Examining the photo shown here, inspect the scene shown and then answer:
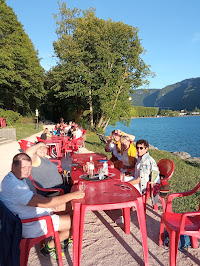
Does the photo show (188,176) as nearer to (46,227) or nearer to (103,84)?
(46,227)

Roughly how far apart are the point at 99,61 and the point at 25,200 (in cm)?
2131

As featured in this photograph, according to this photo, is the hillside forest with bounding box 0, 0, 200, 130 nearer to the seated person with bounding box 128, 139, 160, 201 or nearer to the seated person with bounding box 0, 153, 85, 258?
the seated person with bounding box 128, 139, 160, 201

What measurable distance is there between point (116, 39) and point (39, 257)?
72.6 ft

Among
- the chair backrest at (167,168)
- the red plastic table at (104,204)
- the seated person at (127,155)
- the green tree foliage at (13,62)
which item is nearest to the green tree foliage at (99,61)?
the green tree foliage at (13,62)

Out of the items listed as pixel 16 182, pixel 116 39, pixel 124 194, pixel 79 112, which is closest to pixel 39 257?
pixel 16 182

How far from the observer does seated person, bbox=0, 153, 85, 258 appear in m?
2.13

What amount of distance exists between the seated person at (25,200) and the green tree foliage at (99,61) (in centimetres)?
1947

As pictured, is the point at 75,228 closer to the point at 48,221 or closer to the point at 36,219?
the point at 48,221

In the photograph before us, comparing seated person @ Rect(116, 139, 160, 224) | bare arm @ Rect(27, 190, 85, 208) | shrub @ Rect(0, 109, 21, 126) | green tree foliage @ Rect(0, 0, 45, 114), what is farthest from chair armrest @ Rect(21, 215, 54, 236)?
shrub @ Rect(0, 109, 21, 126)

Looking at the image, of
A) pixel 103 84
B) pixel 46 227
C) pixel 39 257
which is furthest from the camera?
pixel 103 84

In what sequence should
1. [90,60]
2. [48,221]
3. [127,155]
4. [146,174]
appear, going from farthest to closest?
1. [90,60]
2. [127,155]
3. [146,174]
4. [48,221]

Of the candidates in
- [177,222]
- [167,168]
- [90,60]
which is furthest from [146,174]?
[90,60]

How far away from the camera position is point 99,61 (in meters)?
21.9

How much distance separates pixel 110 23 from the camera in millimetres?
21875
